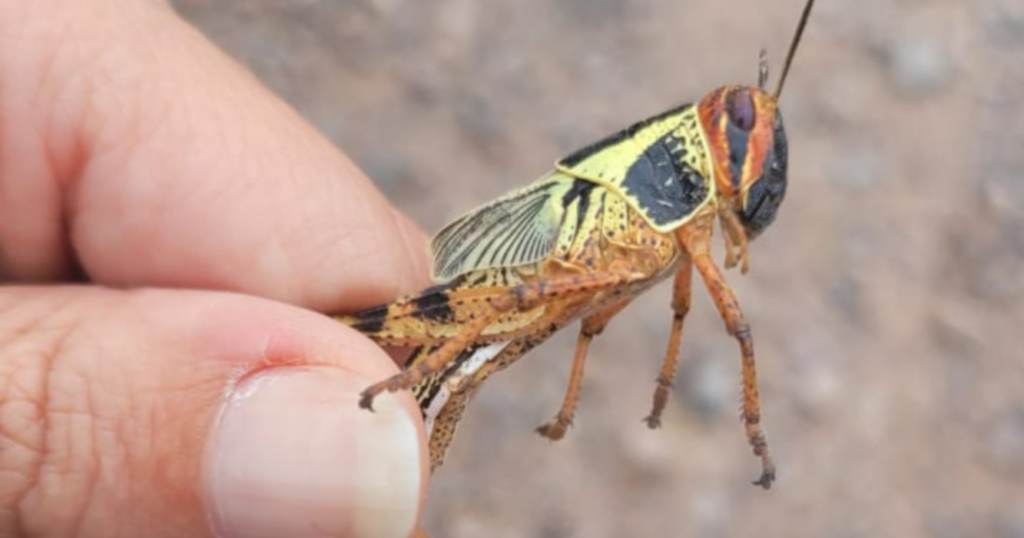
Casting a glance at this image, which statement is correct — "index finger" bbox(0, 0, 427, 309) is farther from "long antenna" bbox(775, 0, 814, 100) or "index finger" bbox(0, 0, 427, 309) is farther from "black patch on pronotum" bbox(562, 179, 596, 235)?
"long antenna" bbox(775, 0, 814, 100)

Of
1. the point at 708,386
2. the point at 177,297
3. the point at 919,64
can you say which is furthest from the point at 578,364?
the point at 919,64

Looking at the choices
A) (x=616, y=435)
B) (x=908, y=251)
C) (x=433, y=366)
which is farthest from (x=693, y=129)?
(x=908, y=251)

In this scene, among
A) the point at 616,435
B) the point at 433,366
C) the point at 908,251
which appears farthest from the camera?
the point at 908,251

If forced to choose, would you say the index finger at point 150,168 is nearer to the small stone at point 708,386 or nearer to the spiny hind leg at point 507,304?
the spiny hind leg at point 507,304

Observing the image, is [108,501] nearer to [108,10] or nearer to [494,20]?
[108,10]

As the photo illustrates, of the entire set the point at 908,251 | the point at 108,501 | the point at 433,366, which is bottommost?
the point at 908,251

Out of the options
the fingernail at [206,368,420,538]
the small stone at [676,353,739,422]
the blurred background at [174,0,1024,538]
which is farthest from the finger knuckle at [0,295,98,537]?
the small stone at [676,353,739,422]
